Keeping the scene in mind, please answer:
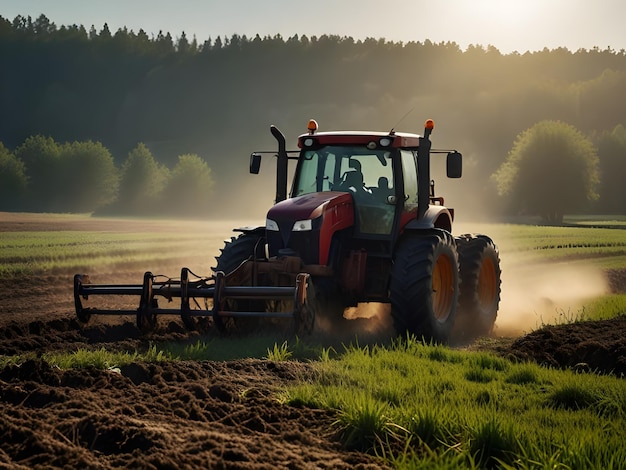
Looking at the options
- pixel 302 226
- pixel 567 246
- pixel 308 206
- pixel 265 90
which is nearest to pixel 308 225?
pixel 302 226

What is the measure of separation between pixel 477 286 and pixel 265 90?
152766mm

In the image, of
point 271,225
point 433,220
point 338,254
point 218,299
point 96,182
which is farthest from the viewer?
point 96,182

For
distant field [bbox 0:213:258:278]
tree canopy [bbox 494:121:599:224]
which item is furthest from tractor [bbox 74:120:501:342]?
tree canopy [bbox 494:121:599:224]

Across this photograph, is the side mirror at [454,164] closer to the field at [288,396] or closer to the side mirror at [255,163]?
the field at [288,396]

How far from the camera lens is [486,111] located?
132m

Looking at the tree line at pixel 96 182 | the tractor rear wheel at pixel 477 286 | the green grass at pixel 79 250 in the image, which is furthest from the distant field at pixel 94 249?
the tree line at pixel 96 182

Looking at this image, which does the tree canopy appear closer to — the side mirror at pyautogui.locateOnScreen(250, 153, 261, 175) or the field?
the field

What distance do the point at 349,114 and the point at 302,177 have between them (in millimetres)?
135628

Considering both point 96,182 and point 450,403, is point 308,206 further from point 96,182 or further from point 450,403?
point 96,182

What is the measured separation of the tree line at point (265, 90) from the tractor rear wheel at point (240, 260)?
105 m

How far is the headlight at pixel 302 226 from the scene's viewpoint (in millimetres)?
11242

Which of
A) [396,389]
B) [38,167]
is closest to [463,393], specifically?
[396,389]

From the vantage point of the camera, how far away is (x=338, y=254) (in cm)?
1183

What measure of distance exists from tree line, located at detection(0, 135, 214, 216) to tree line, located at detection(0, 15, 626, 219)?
31.5m
